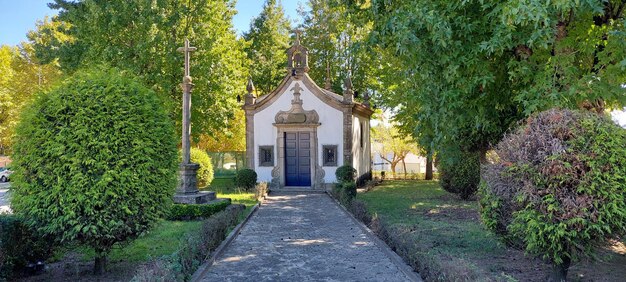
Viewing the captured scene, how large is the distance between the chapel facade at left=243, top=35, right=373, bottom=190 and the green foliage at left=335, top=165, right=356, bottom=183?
0.44m

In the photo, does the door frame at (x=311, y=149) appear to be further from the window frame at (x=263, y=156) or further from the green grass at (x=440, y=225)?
the green grass at (x=440, y=225)

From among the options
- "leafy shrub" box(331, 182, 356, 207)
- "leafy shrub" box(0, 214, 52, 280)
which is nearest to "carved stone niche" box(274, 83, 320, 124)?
"leafy shrub" box(331, 182, 356, 207)

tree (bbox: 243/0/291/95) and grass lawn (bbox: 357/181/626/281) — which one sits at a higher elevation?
tree (bbox: 243/0/291/95)

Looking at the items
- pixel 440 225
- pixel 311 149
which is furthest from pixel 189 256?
pixel 311 149

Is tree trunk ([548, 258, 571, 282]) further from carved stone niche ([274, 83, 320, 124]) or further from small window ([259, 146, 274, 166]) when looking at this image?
small window ([259, 146, 274, 166])

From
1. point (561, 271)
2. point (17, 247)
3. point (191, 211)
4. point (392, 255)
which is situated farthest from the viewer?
point (191, 211)

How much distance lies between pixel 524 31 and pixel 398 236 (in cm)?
434

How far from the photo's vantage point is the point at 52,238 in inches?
229

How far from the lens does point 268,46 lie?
33.6m

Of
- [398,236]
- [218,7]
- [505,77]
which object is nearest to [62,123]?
[398,236]

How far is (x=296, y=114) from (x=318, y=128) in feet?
4.37

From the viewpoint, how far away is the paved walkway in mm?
6398

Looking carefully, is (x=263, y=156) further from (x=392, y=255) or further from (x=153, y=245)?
(x=392, y=255)

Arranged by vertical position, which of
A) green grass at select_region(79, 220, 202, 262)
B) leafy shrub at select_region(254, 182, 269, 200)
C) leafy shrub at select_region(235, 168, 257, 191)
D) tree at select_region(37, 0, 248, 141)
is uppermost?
tree at select_region(37, 0, 248, 141)
